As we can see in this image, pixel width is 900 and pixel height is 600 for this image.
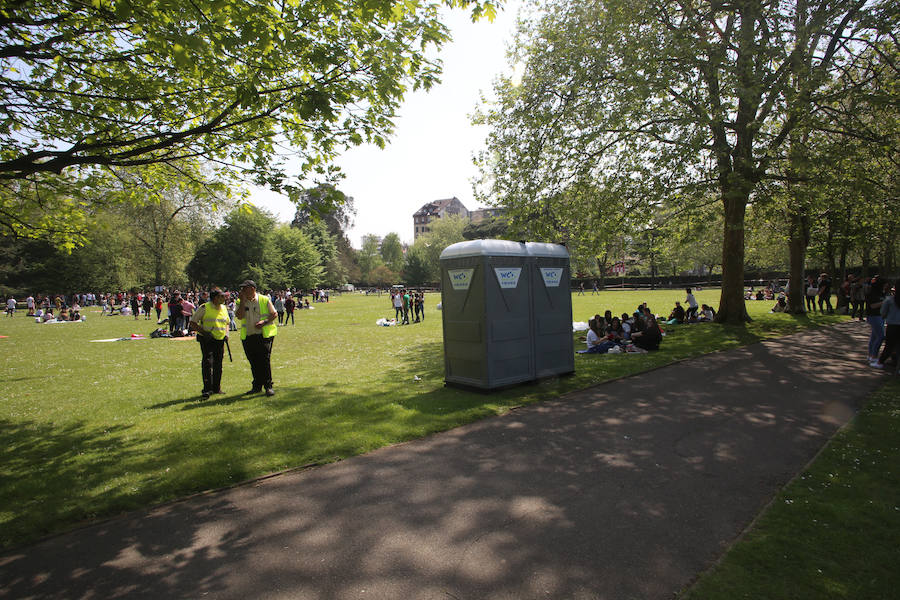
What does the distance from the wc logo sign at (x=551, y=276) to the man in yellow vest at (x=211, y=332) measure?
592 cm

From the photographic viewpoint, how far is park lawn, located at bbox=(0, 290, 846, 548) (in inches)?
193

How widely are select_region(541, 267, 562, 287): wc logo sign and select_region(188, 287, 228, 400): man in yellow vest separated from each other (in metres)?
5.92

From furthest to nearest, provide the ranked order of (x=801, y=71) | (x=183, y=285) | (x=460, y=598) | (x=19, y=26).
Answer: (x=183, y=285), (x=801, y=71), (x=19, y=26), (x=460, y=598)

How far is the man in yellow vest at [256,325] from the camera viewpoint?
338 inches

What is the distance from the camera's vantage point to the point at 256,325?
8.60 m

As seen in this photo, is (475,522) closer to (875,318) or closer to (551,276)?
(551,276)

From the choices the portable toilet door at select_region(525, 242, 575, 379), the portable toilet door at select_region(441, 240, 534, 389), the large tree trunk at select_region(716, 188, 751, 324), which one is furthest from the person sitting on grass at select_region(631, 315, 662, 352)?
the large tree trunk at select_region(716, 188, 751, 324)

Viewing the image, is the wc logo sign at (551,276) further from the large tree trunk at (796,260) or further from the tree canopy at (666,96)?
the large tree trunk at (796,260)

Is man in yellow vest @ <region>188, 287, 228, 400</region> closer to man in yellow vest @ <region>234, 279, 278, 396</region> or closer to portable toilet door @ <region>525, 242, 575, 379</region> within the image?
man in yellow vest @ <region>234, 279, 278, 396</region>

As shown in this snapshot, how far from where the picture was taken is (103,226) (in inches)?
351

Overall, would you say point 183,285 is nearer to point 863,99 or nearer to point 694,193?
point 694,193

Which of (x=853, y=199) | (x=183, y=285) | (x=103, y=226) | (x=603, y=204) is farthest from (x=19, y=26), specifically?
(x=183, y=285)

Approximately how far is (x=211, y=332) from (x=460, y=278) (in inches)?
184

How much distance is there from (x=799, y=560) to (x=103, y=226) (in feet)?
36.1
